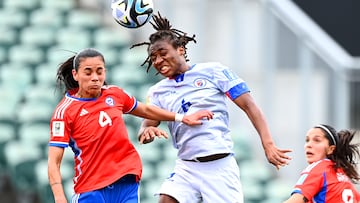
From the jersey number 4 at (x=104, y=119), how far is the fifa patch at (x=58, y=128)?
0.23 meters

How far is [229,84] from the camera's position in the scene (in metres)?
8.49

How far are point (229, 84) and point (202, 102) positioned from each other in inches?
8.2

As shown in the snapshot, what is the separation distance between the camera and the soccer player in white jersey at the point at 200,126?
8.47m

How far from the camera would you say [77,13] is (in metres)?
15.5

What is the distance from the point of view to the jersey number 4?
812 cm

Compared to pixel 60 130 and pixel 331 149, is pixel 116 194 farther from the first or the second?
pixel 331 149

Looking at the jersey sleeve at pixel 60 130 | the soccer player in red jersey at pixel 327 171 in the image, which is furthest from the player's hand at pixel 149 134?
the soccer player in red jersey at pixel 327 171

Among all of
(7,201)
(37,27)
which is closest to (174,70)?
(7,201)

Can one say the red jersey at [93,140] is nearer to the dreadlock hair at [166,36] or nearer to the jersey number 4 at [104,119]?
the jersey number 4 at [104,119]

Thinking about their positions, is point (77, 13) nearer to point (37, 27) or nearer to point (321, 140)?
point (37, 27)

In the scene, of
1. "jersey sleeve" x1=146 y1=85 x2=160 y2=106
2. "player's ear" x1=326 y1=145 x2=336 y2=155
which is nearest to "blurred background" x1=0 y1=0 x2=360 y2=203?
"jersey sleeve" x1=146 y1=85 x2=160 y2=106

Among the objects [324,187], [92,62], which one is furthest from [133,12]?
[324,187]

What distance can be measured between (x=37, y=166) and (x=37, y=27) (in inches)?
105

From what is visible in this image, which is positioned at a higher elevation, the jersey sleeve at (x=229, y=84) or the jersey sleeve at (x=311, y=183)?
the jersey sleeve at (x=229, y=84)
